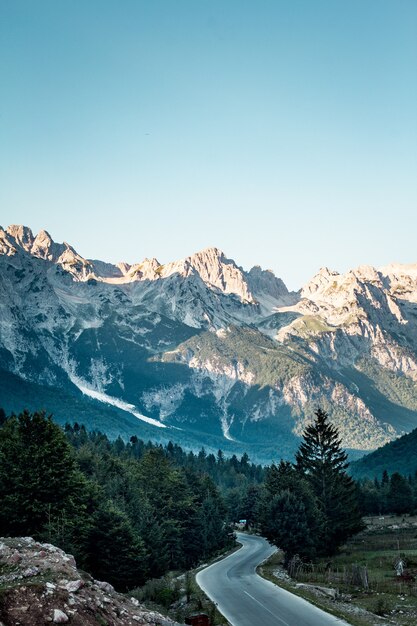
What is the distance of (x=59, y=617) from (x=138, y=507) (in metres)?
67.8

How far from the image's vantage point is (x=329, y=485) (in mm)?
96688

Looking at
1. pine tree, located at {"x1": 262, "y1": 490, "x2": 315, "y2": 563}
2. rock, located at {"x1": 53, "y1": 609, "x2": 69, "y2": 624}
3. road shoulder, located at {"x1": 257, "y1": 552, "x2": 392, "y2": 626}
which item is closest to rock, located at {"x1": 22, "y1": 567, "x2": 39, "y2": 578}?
rock, located at {"x1": 53, "y1": 609, "x2": 69, "y2": 624}

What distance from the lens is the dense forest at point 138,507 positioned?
60656 mm

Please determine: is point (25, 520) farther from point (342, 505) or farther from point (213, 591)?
point (342, 505)

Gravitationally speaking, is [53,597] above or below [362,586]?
above

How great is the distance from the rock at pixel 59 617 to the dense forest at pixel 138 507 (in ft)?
97.6

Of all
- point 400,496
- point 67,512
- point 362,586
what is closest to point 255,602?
point 362,586

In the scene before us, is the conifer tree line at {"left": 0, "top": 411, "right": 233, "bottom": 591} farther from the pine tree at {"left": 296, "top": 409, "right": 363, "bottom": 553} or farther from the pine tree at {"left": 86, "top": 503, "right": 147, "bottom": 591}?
the pine tree at {"left": 296, "top": 409, "right": 363, "bottom": 553}

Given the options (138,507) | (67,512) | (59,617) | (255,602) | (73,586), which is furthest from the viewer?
(138,507)

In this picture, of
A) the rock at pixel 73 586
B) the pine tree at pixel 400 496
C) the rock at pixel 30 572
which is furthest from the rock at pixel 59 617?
the pine tree at pixel 400 496

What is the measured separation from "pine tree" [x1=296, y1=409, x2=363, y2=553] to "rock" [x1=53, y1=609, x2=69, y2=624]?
70998 millimetres

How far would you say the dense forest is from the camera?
60656mm

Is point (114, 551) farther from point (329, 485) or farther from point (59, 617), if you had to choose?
point (329, 485)

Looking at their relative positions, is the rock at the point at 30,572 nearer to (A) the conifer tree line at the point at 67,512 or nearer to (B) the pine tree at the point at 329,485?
(A) the conifer tree line at the point at 67,512
